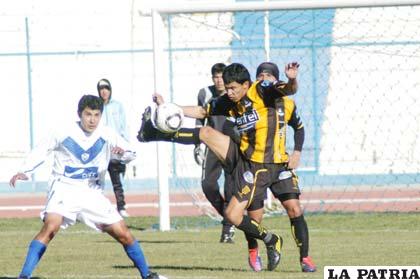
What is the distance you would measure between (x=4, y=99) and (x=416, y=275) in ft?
60.9

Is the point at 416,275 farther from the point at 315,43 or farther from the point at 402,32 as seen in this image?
the point at 315,43

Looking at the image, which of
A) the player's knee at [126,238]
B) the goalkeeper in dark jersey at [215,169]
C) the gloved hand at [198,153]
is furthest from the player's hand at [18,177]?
the gloved hand at [198,153]

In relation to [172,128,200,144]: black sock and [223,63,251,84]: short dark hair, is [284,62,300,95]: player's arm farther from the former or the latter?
[172,128,200,144]: black sock

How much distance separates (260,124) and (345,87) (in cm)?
1240

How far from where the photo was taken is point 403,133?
22.2 meters

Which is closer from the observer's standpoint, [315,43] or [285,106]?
[285,106]

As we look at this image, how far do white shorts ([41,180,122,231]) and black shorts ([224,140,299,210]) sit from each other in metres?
1.28

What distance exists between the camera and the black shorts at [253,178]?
33.8 ft

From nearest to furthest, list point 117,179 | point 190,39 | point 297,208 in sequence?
point 297,208 → point 117,179 → point 190,39

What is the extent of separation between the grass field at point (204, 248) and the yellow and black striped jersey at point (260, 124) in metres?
1.03

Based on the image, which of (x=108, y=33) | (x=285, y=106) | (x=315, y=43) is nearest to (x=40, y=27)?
(x=108, y=33)

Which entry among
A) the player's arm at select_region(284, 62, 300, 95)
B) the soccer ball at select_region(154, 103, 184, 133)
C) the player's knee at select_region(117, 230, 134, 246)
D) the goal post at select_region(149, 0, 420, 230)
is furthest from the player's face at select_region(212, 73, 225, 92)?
the goal post at select_region(149, 0, 420, 230)

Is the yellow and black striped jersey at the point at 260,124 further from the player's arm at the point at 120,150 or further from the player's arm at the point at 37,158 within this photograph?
the player's arm at the point at 37,158

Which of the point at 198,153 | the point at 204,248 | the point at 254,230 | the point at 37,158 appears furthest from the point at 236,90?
the point at 198,153
